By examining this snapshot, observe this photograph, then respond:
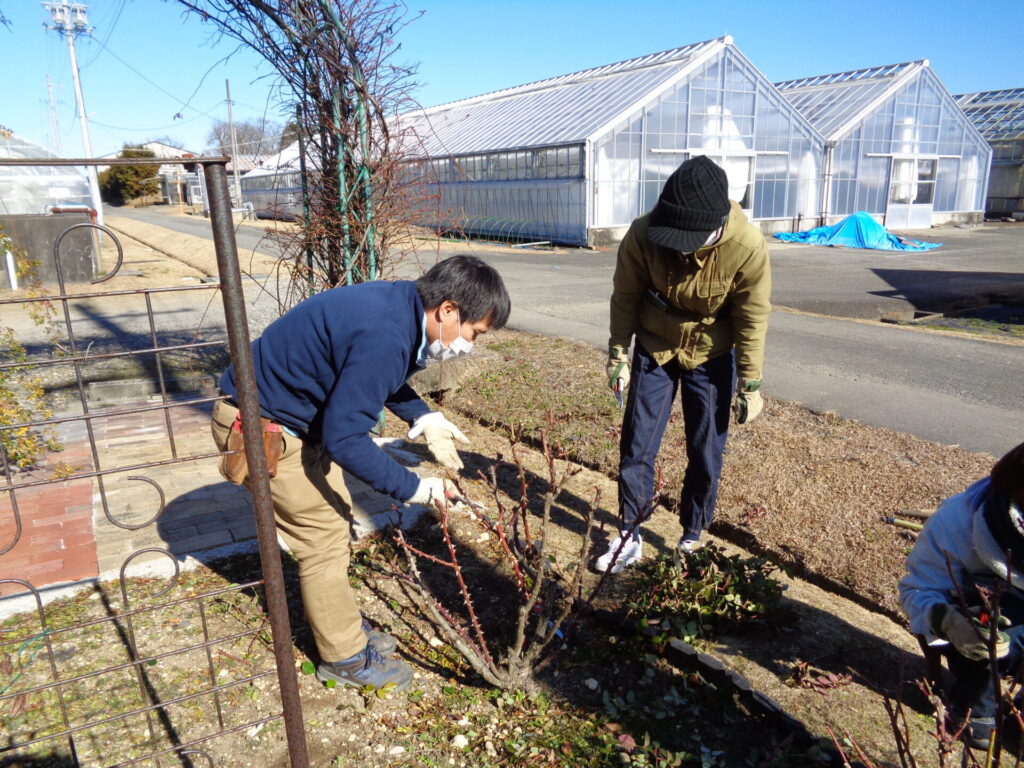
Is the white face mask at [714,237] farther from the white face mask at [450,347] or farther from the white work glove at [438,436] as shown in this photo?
the white work glove at [438,436]

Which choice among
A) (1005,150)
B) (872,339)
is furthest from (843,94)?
(872,339)

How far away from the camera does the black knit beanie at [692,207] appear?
2676mm

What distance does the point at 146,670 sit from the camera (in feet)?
8.66

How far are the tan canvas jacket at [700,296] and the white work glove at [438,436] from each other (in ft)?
3.09

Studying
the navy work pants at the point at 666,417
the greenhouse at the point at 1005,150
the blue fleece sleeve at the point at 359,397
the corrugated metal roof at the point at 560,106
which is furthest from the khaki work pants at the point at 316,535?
the greenhouse at the point at 1005,150

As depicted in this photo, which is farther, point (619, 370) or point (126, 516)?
point (126, 516)

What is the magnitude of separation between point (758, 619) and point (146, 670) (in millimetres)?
2182

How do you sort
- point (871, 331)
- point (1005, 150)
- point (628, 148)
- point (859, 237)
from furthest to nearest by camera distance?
point (1005, 150) → point (859, 237) → point (628, 148) → point (871, 331)

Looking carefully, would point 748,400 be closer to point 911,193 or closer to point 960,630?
point 960,630

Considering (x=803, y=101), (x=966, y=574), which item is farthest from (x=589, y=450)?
(x=803, y=101)

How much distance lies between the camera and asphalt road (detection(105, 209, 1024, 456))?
5723 mm

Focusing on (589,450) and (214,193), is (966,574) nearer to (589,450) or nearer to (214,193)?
(214,193)

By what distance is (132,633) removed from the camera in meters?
2.52

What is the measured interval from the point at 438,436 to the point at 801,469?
8.39ft
